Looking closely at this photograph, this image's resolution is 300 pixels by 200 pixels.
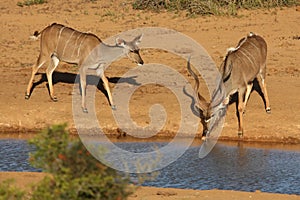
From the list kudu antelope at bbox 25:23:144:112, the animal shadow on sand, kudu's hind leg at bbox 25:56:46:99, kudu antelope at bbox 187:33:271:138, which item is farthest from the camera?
the animal shadow on sand

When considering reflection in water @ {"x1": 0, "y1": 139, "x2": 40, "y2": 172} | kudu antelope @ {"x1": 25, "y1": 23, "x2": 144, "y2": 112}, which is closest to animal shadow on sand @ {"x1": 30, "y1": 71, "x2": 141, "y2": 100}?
kudu antelope @ {"x1": 25, "y1": 23, "x2": 144, "y2": 112}

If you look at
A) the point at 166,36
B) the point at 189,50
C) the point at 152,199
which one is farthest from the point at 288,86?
the point at 152,199

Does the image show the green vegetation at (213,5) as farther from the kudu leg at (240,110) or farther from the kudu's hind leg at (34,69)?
the kudu leg at (240,110)

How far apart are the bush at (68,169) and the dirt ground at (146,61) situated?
274 centimetres

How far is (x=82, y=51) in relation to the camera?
1114 cm

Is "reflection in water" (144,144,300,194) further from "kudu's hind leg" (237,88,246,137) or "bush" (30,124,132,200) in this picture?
"bush" (30,124,132,200)

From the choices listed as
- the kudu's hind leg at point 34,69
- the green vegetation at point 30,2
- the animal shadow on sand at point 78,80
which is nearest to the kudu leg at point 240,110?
the animal shadow on sand at point 78,80

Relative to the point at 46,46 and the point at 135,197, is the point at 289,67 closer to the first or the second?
the point at 46,46

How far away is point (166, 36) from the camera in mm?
15508

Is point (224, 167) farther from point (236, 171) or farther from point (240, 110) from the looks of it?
point (240, 110)

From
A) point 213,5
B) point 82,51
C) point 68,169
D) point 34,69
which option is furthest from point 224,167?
point 213,5

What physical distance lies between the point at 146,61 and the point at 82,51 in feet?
8.78

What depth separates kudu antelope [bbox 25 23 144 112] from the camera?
10.9 meters

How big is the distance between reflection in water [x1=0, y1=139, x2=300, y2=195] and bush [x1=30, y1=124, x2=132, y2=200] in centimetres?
352
